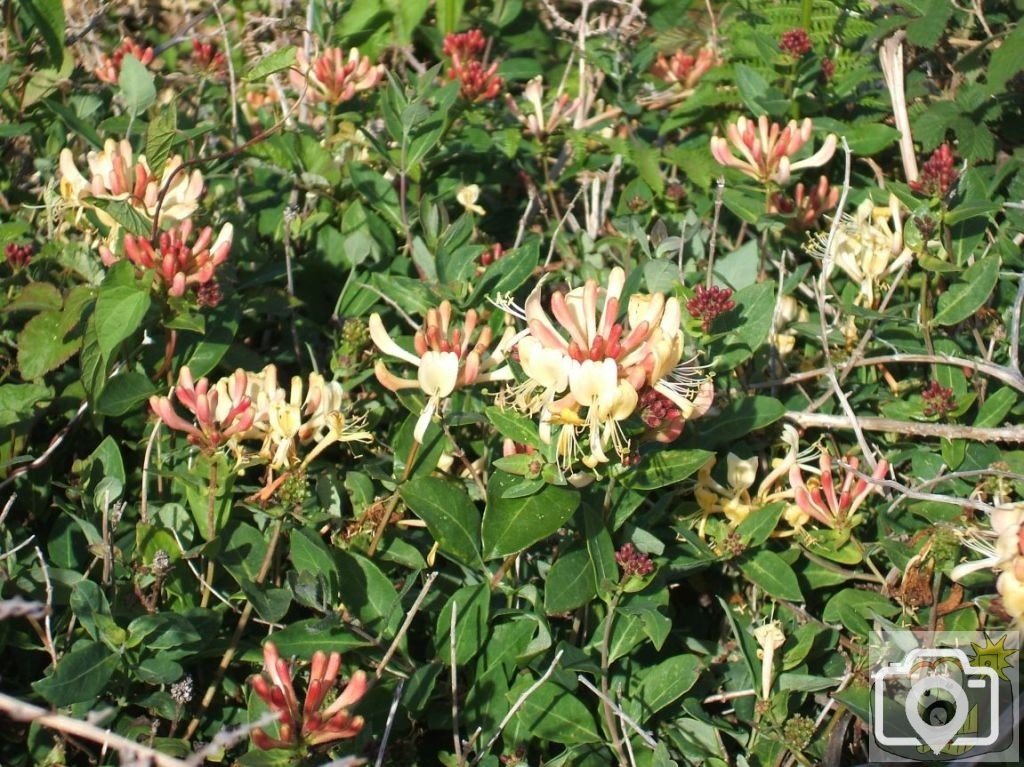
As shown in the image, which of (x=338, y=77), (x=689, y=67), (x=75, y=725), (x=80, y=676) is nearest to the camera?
(x=75, y=725)

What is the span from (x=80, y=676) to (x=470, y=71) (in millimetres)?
1480

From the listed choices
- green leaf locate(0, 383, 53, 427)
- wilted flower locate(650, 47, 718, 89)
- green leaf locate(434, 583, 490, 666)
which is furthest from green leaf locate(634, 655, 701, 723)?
wilted flower locate(650, 47, 718, 89)

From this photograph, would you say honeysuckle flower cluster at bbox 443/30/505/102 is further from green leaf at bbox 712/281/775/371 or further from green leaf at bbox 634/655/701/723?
green leaf at bbox 634/655/701/723

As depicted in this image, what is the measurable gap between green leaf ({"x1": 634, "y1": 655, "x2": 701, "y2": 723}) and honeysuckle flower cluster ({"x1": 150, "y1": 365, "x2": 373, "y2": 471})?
609mm

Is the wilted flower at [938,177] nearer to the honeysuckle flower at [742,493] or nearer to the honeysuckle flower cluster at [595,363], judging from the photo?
the honeysuckle flower at [742,493]

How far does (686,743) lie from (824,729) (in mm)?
237

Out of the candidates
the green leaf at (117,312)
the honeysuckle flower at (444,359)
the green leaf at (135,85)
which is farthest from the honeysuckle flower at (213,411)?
the green leaf at (135,85)

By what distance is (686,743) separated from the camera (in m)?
1.79

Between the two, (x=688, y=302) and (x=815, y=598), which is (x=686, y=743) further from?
(x=688, y=302)

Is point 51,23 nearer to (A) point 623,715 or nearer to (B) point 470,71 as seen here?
(B) point 470,71

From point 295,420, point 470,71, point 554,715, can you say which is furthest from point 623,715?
point 470,71

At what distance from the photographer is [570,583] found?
1.75 m

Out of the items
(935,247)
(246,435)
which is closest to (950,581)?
(935,247)
